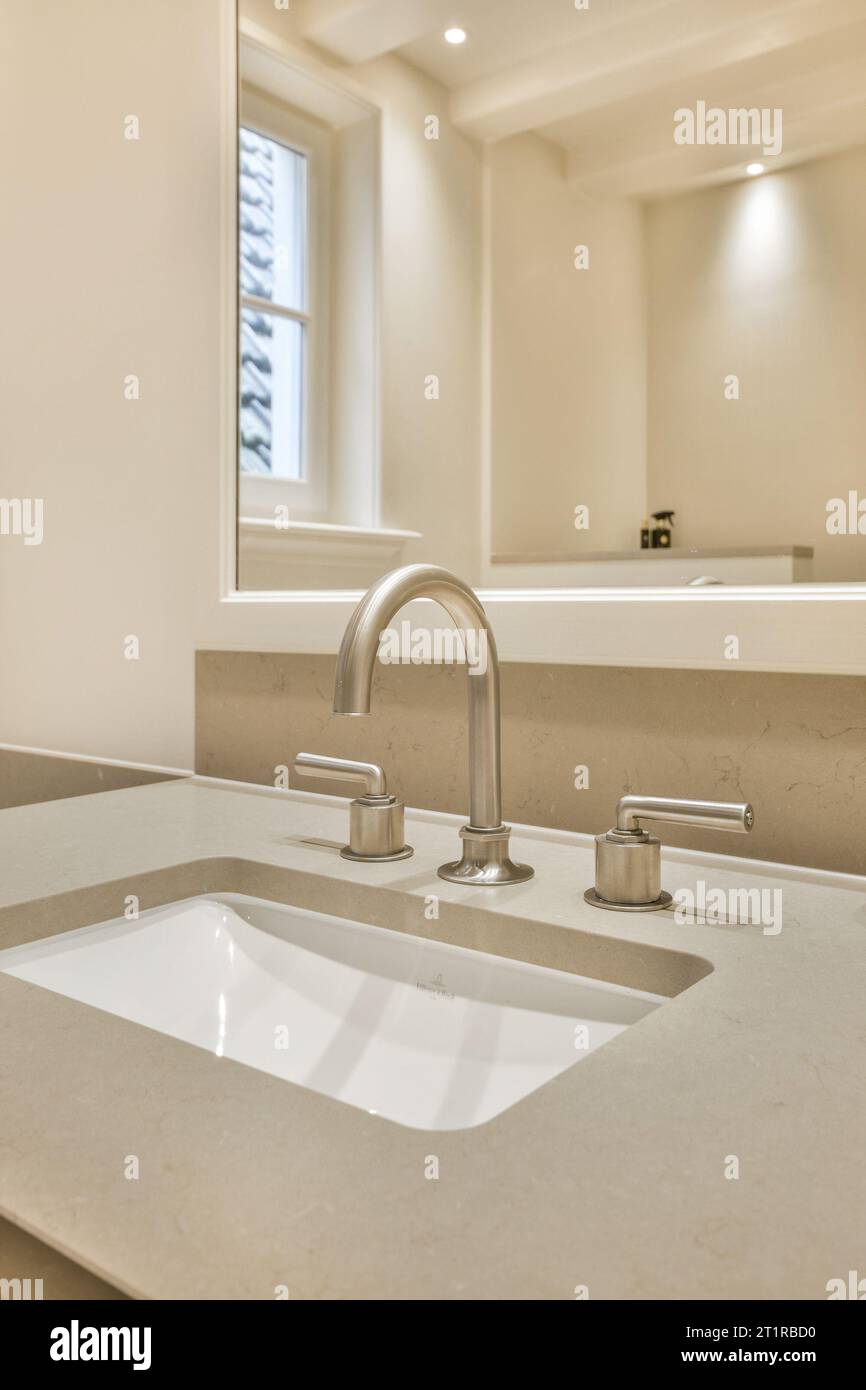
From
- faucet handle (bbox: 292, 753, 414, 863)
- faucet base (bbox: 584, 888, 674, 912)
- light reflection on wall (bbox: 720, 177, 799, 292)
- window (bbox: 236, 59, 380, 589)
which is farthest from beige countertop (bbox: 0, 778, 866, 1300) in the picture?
window (bbox: 236, 59, 380, 589)

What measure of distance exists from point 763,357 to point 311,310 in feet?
1.82

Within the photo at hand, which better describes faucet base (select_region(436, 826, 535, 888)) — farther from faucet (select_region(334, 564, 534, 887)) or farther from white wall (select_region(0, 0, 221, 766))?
white wall (select_region(0, 0, 221, 766))

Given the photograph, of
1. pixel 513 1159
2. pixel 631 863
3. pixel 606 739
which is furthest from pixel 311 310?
pixel 513 1159

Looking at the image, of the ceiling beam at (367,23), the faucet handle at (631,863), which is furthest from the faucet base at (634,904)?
the ceiling beam at (367,23)

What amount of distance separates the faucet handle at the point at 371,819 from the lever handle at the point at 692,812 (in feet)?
0.80

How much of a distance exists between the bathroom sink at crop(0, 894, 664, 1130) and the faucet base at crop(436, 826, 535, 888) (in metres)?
0.07

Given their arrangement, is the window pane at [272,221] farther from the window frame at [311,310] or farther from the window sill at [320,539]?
the window sill at [320,539]

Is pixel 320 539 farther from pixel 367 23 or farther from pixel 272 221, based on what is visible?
pixel 367 23

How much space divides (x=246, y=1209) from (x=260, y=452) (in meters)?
1.02

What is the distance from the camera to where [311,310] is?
123 cm

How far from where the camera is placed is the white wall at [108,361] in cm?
134

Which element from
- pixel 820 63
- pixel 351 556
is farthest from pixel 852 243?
pixel 351 556

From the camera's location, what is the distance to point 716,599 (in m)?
0.91
